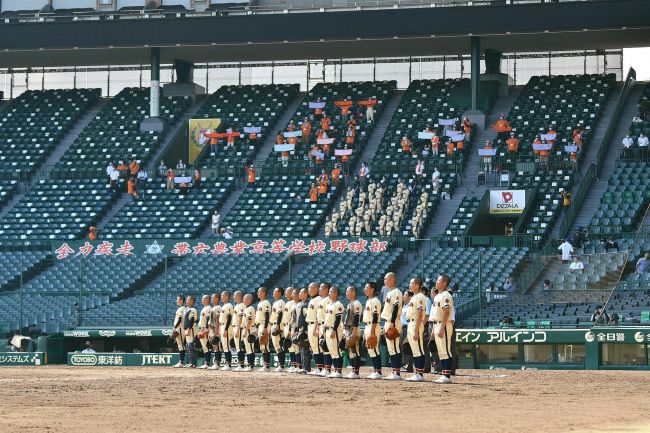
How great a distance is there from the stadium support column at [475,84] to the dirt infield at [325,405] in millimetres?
30827

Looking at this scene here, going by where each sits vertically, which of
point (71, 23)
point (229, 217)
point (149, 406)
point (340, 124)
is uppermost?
point (71, 23)

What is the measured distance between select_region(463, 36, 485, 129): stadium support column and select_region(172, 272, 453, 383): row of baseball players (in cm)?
2304

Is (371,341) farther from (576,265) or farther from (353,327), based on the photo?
(576,265)

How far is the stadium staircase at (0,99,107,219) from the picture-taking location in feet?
194

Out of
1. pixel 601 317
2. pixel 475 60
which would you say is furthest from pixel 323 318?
pixel 475 60

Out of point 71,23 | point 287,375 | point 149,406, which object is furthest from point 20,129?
point 149,406

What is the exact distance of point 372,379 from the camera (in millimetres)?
26156

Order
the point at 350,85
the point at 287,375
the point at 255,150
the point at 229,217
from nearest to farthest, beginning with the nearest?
the point at 287,375 → the point at 229,217 → the point at 255,150 → the point at 350,85

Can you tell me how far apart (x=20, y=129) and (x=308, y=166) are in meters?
16.0

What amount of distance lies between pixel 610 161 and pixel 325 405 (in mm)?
36265

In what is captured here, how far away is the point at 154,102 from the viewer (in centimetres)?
6175

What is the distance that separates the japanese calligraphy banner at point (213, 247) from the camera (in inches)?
1938

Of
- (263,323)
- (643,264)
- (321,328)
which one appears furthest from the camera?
(643,264)

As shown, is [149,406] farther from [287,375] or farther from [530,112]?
[530,112]
